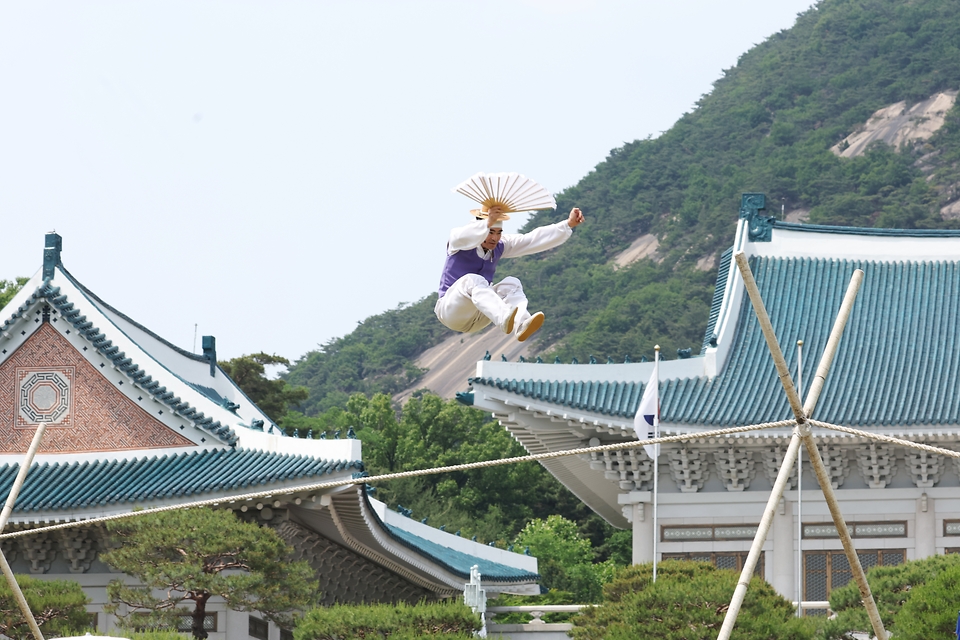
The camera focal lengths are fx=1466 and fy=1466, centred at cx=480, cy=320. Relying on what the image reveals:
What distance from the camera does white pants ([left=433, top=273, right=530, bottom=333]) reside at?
740 centimetres

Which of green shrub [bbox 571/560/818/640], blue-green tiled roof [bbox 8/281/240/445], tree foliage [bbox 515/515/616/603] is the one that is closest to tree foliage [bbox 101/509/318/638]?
blue-green tiled roof [bbox 8/281/240/445]

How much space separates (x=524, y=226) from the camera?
178ft

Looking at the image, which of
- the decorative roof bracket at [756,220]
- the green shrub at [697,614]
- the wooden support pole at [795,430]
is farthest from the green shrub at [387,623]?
the decorative roof bracket at [756,220]

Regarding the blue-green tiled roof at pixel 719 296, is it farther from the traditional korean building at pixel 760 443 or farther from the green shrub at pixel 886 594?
the green shrub at pixel 886 594

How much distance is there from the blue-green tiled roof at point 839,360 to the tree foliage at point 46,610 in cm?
532

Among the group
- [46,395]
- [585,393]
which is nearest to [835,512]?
[585,393]

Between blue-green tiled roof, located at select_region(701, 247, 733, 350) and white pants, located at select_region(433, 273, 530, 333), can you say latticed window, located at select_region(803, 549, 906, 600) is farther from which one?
white pants, located at select_region(433, 273, 530, 333)

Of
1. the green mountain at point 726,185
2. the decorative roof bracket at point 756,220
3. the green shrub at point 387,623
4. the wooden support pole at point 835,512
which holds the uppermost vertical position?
the green mountain at point 726,185

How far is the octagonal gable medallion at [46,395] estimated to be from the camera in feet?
51.5

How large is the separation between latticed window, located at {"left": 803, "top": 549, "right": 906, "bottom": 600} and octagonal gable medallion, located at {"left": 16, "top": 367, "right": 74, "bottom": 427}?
842cm

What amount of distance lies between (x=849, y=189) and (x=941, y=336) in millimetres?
32152

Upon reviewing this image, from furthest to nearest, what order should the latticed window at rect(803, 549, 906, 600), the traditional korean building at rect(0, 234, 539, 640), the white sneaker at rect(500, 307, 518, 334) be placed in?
the latticed window at rect(803, 549, 906, 600) < the traditional korean building at rect(0, 234, 539, 640) < the white sneaker at rect(500, 307, 518, 334)

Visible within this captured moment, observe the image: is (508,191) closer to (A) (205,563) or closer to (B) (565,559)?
(A) (205,563)

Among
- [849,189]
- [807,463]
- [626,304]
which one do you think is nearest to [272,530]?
[807,463]
